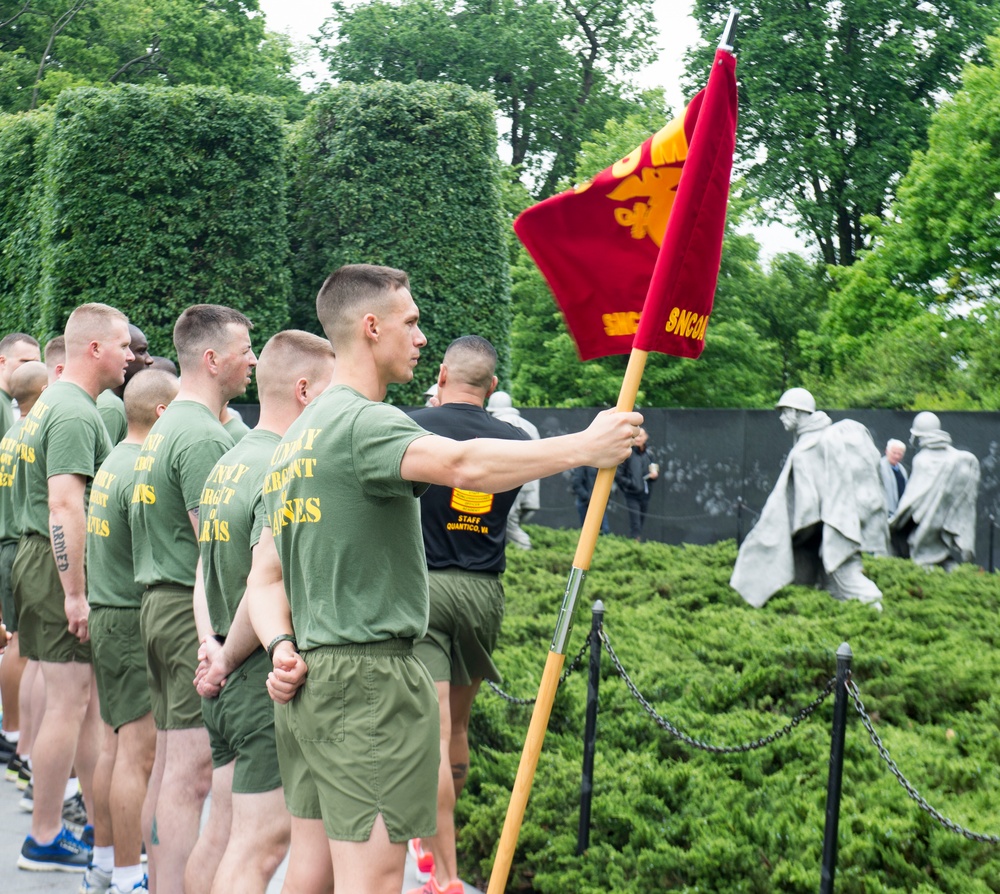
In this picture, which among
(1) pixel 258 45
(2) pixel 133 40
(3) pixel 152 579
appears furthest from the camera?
(1) pixel 258 45

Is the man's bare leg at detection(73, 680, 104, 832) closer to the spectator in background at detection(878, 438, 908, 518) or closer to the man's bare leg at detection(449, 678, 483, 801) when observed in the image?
the man's bare leg at detection(449, 678, 483, 801)

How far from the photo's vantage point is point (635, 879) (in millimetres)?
4973

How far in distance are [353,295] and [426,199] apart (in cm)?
1781

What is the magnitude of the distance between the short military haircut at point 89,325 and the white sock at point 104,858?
226 centimetres

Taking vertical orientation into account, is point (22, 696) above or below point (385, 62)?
below

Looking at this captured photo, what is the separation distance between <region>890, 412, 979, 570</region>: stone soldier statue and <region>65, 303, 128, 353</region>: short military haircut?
9819 mm

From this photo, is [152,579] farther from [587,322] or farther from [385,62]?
[385,62]

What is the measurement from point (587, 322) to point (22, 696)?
3.95 meters

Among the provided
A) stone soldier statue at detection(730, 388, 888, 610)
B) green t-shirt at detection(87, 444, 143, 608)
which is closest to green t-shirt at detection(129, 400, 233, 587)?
green t-shirt at detection(87, 444, 143, 608)

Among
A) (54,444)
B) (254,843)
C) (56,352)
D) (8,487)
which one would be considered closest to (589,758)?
(254,843)

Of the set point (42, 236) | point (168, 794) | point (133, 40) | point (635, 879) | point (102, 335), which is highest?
point (133, 40)

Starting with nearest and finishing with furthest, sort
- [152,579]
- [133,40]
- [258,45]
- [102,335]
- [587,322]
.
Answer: [587,322], [152,579], [102,335], [133,40], [258,45]

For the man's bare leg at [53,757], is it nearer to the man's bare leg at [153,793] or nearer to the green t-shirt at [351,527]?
the man's bare leg at [153,793]

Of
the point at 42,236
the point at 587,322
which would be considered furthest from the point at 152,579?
the point at 42,236
